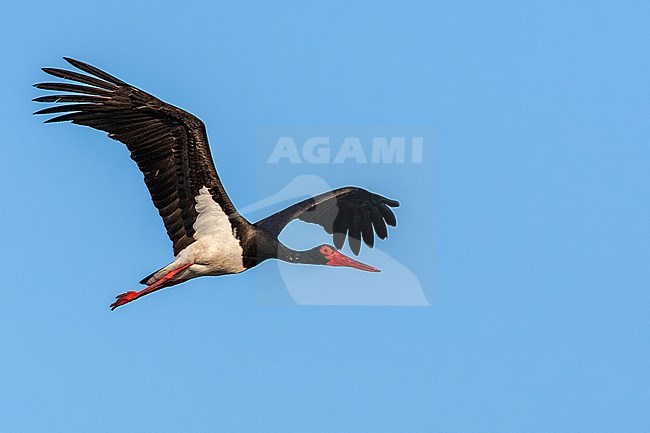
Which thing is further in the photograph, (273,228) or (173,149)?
(273,228)

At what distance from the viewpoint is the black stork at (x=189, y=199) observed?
2192cm

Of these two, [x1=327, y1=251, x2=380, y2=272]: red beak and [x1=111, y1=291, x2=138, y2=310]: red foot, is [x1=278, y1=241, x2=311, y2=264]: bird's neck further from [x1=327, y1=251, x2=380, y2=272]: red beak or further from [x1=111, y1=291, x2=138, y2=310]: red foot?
[x1=111, y1=291, x2=138, y2=310]: red foot

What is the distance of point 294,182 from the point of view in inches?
1037

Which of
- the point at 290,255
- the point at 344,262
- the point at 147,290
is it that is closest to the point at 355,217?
the point at 344,262

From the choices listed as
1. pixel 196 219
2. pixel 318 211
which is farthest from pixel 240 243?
pixel 318 211

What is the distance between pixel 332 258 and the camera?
81.1 feet

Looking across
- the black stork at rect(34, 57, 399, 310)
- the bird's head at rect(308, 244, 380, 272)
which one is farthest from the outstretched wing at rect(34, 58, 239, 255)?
the bird's head at rect(308, 244, 380, 272)

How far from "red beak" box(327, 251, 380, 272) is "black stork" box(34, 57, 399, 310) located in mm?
15

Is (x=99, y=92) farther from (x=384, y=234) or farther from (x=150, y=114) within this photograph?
(x=384, y=234)

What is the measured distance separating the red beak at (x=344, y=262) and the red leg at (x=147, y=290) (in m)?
2.55

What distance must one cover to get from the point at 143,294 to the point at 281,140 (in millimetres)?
4214

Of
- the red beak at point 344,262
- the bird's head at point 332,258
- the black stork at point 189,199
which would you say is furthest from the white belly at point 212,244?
the red beak at point 344,262

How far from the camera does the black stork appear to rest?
21.9 metres

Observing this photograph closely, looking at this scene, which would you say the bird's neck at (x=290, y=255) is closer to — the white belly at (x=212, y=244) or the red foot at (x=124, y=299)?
the white belly at (x=212, y=244)
